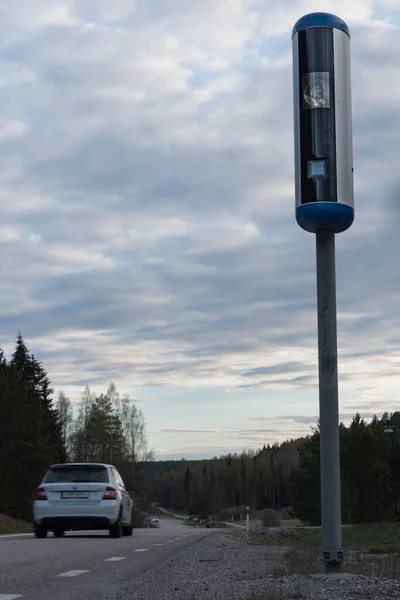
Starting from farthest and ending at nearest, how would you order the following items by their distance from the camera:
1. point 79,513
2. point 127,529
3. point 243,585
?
1. point 127,529
2. point 79,513
3. point 243,585

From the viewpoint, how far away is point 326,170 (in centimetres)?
800

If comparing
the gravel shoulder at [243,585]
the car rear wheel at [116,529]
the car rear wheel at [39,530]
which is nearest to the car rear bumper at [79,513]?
the car rear wheel at [116,529]

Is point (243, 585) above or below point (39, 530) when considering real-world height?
below

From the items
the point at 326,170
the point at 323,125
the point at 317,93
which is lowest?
the point at 326,170

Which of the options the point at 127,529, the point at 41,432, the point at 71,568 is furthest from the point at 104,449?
the point at 71,568

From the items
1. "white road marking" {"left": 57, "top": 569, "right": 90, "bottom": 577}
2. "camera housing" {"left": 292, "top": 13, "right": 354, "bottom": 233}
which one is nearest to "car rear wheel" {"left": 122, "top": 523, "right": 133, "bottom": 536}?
"white road marking" {"left": 57, "top": 569, "right": 90, "bottom": 577}

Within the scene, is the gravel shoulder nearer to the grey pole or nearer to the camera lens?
the grey pole

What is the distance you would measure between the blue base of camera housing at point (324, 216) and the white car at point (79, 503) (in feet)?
36.1

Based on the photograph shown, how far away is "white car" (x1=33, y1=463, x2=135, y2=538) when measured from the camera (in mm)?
17953

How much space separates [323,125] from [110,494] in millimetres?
11620

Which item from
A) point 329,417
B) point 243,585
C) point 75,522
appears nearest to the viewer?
point 243,585

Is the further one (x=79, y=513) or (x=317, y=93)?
(x=79, y=513)

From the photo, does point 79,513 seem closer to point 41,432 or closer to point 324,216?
point 324,216

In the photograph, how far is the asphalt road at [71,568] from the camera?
297 inches
